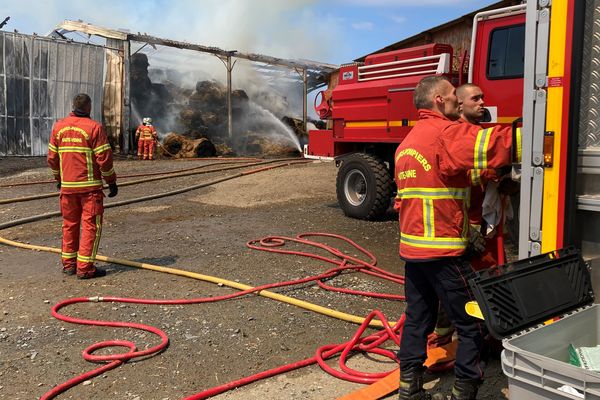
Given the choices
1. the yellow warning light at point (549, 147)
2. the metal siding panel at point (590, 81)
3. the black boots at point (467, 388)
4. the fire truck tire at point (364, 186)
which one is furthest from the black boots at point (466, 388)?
the fire truck tire at point (364, 186)

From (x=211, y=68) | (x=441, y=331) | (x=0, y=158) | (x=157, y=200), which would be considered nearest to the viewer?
(x=441, y=331)

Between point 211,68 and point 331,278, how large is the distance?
67.7ft

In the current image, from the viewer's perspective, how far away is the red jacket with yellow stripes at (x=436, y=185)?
2518 millimetres

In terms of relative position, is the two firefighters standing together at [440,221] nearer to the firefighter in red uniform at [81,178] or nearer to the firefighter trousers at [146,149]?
the firefighter in red uniform at [81,178]

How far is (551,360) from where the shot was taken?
1.73 m

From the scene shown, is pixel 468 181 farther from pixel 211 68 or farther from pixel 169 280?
pixel 211 68

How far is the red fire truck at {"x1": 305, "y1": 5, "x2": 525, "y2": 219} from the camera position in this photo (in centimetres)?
588

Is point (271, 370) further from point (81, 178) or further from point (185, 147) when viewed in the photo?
point (185, 147)

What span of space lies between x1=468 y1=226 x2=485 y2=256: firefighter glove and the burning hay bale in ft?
57.1

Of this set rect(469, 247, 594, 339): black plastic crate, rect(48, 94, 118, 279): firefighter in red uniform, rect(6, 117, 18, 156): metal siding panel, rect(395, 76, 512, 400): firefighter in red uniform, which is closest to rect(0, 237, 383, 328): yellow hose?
rect(48, 94, 118, 279): firefighter in red uniform

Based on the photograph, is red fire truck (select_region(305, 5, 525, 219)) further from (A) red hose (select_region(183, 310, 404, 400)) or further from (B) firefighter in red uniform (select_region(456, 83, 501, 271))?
(A) red hose (select_region(183, 310, 404, 400))

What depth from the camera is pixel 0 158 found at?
1648cm

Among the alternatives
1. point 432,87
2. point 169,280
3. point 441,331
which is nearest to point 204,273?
point 169,280

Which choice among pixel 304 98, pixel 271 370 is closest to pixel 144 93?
pixel 304 98
